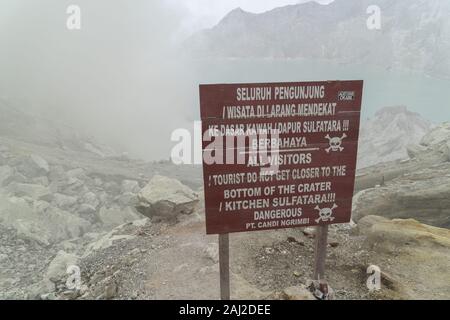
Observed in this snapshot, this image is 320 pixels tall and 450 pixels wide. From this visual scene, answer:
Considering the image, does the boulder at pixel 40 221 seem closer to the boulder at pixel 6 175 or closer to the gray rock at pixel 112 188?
the boulder at pixel 6 175

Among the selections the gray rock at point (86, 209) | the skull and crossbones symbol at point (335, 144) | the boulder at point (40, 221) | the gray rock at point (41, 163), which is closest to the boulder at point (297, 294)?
the skull and crossbones symbol at point (335, 144)

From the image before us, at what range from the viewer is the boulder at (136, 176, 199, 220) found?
912 cm

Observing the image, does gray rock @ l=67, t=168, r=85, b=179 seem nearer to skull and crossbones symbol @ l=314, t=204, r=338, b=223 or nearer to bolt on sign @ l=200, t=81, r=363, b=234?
bolt on sign @ l=200, t=81, r=363, b=234

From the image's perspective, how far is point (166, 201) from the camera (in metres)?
9.12

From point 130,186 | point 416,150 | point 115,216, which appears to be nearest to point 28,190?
point 115,216

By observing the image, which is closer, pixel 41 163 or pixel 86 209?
pixel 86 209

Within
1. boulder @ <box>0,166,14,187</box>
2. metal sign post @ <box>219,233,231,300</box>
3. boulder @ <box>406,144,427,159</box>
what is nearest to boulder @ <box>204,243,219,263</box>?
metal sign post @ <box>219,233,231,300</box>

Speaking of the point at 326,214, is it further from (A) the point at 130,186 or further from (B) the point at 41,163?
(B) the point at 41,163

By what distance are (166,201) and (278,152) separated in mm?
5351

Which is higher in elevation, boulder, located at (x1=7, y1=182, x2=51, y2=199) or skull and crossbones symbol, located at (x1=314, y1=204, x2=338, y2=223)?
skull and crossbones symbol, located at (x1=314, y1=204, x2=338, y2=223)

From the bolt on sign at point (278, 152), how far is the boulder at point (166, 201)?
5009 millimetres

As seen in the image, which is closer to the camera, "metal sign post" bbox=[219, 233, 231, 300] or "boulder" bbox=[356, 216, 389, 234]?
"metal sign post" bbox=[219, 233, 231, 300]

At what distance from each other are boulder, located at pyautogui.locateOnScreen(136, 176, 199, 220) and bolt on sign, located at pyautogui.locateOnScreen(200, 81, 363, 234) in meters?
5.01

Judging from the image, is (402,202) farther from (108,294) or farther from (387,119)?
(387,119)
